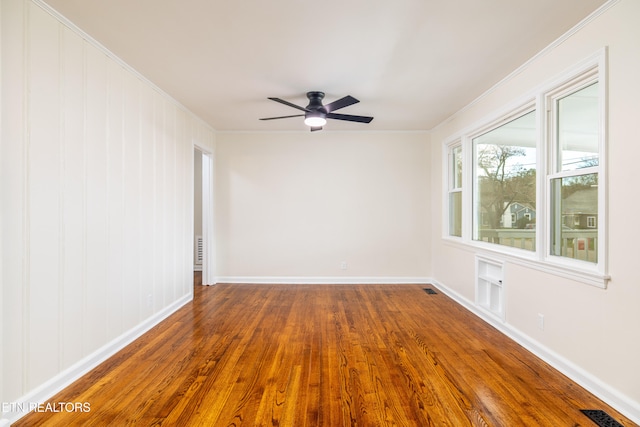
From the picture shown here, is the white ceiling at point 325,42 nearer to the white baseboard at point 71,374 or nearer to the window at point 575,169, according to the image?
the window at point 575,169

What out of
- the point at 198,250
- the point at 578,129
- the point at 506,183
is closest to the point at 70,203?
the point at 578,129

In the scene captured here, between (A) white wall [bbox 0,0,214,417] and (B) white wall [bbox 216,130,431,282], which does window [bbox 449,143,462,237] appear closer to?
(B) white wall [bbox 216,130,431,282]

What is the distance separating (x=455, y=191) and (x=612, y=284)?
111 inches

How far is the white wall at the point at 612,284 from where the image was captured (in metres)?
1.96

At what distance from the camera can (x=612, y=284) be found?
211 centimetres

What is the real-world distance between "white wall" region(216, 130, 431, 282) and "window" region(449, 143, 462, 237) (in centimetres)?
58

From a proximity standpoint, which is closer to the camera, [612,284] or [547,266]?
[612,284]

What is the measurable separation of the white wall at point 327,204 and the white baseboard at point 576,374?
214cm

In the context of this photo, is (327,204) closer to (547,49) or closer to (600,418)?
(547,49)

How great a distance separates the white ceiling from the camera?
2146mm

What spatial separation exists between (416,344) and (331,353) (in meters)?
0.84

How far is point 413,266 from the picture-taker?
5.55 meters

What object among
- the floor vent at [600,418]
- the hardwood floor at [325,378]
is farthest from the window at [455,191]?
the floor vent at [600,418]

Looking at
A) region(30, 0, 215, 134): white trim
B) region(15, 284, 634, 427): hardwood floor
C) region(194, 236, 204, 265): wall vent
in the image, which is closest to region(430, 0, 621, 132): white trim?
region(15, 284, 634, 427): hardwood floor
